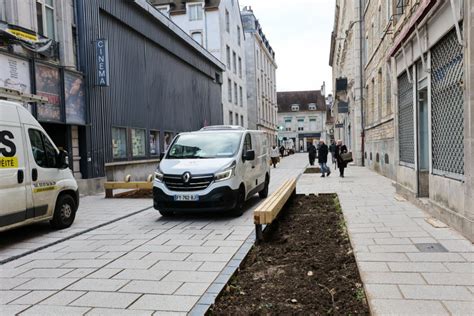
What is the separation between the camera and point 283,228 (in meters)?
7.39

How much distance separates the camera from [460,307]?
3.64 m

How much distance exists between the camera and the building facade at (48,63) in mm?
11406

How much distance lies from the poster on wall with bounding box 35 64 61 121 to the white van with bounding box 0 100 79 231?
496cm

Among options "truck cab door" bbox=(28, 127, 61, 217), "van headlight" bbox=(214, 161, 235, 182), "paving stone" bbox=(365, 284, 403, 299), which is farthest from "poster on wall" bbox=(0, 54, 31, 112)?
"paving stone" bbox=(365, 284, 403, 299)

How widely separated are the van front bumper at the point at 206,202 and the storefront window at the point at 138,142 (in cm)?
972

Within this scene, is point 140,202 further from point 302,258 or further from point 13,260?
point 302,258

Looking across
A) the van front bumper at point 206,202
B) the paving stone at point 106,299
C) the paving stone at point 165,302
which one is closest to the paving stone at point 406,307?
the paving stone at point 165,302

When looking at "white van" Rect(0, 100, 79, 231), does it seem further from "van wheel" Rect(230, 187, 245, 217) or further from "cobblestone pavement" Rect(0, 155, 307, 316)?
"van wheel" Rect(230, 187, 245, 217)

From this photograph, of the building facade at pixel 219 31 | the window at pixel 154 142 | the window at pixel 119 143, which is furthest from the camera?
the building facade at pixel 219 31

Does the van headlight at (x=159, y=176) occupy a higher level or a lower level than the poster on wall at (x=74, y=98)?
lower

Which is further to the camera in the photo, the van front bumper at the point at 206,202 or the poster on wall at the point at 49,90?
the poster on wall at the point at 49,90

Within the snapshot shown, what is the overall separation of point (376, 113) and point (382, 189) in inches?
329

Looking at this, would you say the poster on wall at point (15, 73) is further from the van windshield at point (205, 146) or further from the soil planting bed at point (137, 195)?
the van windshield at point (205, 146)

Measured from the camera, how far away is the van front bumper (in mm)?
8539
